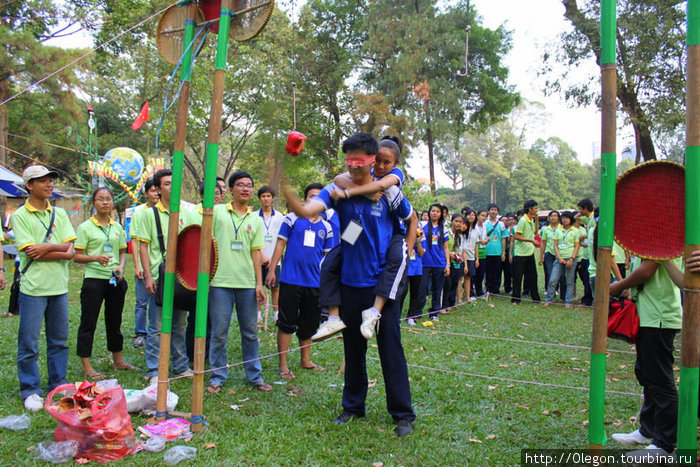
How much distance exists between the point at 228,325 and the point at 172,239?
1.37 meters

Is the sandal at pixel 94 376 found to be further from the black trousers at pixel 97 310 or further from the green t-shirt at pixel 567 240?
the green t-shirt at pixel 567 240

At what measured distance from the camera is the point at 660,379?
3525mm

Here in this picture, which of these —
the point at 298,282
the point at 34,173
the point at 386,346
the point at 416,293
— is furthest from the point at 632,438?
the point at 416,293

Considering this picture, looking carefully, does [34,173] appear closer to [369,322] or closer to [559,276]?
[369,322]

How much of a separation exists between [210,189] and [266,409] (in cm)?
209

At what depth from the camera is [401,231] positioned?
172 inches

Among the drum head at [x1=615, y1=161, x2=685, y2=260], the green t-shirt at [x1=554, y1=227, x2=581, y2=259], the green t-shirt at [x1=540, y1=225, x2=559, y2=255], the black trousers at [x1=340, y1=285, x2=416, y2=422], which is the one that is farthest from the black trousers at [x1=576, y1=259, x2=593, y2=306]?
the drum head at [x1=615, y1=161, x2=685, y2=260]

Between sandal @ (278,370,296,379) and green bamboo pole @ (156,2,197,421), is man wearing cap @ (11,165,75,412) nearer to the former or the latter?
green bamboo pole @ (156,2,197,421)

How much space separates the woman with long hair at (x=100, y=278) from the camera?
5.49 meters

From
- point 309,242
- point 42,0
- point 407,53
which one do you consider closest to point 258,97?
point 407,53

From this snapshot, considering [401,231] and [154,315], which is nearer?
[401,231]

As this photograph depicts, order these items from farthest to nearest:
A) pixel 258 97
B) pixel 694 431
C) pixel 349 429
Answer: pixel 258 97
pixel 349 429
pixel 694 431

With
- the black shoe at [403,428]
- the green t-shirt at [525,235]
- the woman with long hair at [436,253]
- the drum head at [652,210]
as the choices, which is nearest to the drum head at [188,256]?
the black shoe at [403,428]

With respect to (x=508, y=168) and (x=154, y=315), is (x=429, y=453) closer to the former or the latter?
(x=154, y=315)
